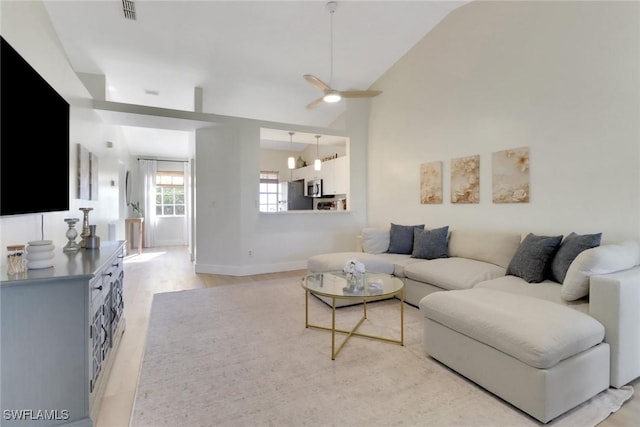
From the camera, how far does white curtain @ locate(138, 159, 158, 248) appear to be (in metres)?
7.96

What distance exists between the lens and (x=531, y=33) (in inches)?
124

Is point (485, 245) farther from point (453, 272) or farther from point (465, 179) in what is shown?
point (465, 179)

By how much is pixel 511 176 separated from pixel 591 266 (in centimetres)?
159

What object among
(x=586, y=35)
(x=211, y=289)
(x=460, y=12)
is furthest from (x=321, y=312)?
(x=460, y=12)

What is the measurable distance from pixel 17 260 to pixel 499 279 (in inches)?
135

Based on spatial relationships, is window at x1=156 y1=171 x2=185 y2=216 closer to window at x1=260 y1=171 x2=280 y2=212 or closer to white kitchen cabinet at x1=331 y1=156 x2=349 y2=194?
window at x1=260 y1=171 x2=280 y2=212

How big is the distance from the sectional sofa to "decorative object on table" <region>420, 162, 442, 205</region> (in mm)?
1565

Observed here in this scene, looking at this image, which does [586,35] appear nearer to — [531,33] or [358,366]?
[531,33]

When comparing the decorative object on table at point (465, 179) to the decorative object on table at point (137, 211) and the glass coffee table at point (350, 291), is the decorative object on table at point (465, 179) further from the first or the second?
the decorative object on table at point (137, 211)

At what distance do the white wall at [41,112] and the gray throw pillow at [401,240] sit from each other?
3772mm

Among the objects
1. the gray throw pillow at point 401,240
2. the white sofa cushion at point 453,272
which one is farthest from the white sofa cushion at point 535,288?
the gray throw pillow at point 401,240

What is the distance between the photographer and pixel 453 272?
9.91 ft

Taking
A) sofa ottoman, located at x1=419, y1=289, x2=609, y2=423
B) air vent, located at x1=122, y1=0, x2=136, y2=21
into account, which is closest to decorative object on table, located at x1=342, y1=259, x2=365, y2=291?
sofa ottoman, located at x1=419, y1=289, x2=609, y2=423

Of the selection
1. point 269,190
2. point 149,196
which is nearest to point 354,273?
point 269,190
